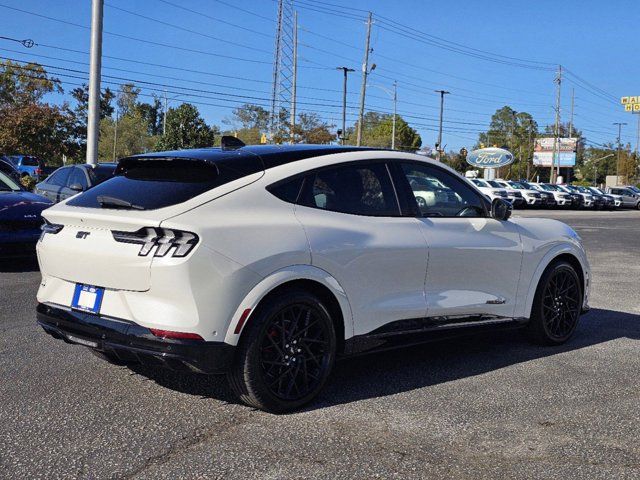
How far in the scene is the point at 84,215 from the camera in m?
4.34

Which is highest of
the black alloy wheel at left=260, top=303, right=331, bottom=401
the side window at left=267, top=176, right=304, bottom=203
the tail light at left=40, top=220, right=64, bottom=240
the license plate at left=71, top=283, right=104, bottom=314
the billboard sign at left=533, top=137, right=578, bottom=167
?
the billboard sign at left=533, top=137, right=578, bottom=167

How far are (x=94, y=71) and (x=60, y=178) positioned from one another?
545 centimetres

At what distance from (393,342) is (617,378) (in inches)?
70.1

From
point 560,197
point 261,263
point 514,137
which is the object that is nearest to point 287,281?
point 261,263

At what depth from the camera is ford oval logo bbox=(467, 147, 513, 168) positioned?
201ft

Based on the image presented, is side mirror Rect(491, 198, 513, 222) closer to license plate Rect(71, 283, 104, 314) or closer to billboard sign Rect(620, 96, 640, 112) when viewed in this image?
license plate Rect(71, 283, 104, 314)

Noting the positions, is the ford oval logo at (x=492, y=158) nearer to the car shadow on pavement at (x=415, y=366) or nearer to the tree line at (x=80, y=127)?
the tree line at (x=80, y=127)

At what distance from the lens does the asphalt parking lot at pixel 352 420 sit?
356 centimetres

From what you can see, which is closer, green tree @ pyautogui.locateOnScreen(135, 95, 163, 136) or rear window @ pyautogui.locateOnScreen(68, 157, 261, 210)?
rear window @ pyautogui.locateOnScreen(68, 157, 261, 210)

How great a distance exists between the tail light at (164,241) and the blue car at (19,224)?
631 cm

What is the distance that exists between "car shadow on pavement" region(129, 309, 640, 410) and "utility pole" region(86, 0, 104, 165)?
1460 centimetres

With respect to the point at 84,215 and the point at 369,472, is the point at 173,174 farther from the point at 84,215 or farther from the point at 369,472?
the point at 369,472

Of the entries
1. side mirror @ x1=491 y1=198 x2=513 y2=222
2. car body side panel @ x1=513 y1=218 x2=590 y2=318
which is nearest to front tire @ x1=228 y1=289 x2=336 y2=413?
side mirror @ x1=491 y1=198 x2=513 y2=222

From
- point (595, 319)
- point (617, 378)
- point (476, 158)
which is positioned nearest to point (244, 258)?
point (617, 378)
